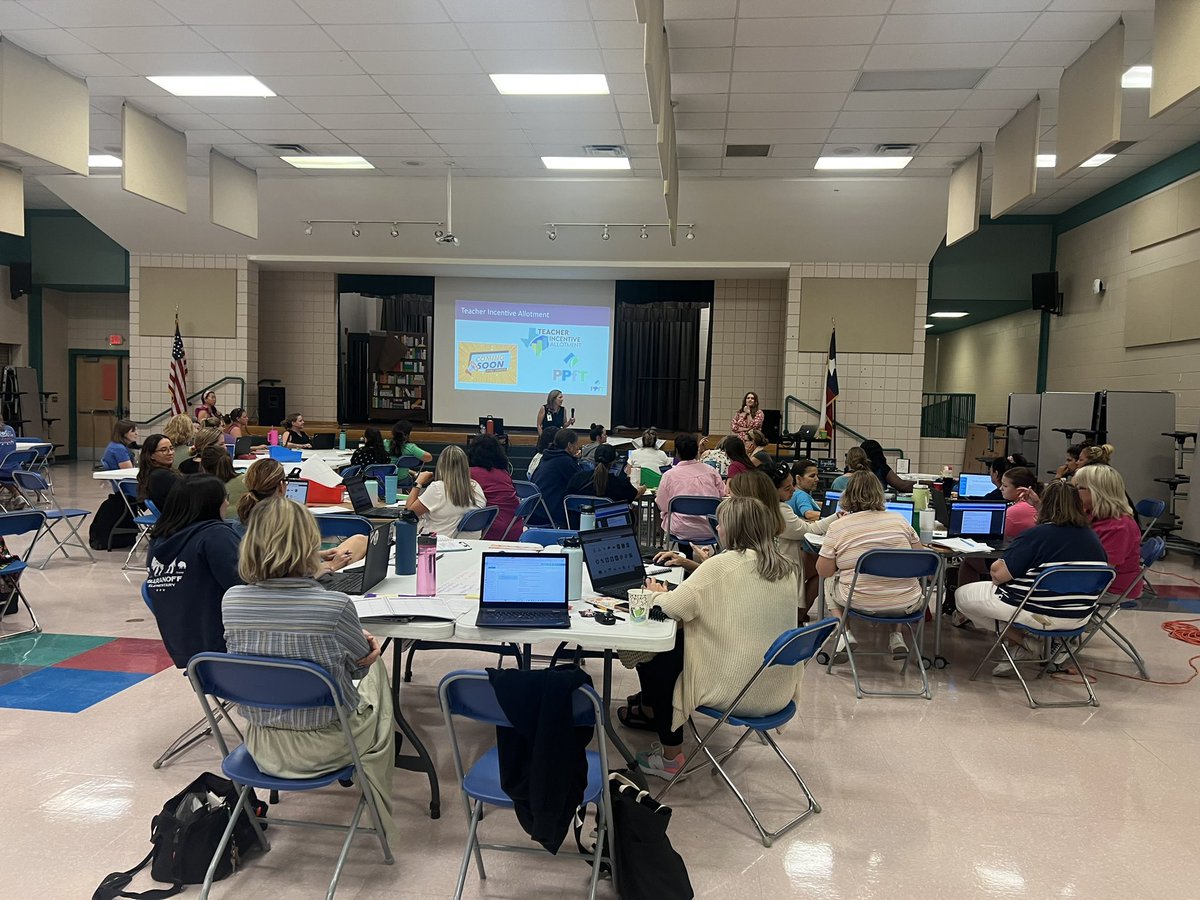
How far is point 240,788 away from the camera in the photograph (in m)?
2.75

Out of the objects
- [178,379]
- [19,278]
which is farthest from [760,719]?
[19,278]

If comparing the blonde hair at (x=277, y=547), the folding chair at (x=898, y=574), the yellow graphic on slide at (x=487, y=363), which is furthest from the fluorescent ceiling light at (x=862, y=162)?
the blonde hair at (x=277, y=547)

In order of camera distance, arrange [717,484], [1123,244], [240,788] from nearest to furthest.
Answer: [240,788]
[717,484]
[1123,244]

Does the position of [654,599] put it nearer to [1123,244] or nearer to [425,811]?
[425,811]

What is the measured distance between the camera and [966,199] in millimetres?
9484

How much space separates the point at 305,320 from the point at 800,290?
348 inches

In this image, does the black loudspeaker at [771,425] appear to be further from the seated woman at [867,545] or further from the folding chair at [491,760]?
the folding chair at [491,760]

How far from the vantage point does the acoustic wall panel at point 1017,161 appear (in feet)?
24.9

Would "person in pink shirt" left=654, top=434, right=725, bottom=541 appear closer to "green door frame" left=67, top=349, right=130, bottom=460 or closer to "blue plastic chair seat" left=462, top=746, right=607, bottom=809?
"blue plastic chair seat" left=462, top=746, right=607, bottom=809

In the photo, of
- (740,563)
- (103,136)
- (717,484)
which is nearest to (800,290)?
(717,484)

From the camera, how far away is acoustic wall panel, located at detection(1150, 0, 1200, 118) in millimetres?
4824

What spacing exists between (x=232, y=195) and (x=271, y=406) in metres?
4.53

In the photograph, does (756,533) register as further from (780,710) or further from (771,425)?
(771,425)


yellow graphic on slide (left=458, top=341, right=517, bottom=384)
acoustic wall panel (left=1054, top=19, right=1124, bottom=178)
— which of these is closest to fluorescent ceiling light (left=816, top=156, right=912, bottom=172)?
acoustic wall panel (left=1054, top=19, right=1124, bottom=178)
